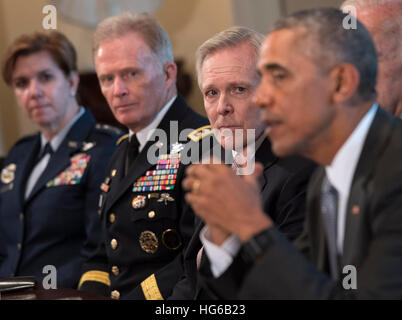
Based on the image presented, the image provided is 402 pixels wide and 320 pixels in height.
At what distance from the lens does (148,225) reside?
2.06 meters

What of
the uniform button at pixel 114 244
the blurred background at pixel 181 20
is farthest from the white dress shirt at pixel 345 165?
the blurred background at pixel 181 20

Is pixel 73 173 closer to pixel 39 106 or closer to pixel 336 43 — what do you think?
pixel 39 106

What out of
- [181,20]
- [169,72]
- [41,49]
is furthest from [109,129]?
[181,20]

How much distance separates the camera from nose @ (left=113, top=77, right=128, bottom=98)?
88.2 inches

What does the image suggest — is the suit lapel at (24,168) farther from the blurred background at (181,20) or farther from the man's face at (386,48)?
the man's face at (386,48)

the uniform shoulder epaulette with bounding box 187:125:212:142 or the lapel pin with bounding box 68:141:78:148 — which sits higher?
the uniform shoulder epaulette with bounding box 187:125:212:142

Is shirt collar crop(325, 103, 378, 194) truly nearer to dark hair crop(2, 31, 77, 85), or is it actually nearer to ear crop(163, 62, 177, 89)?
ear crop(163, 62, 177, 89)

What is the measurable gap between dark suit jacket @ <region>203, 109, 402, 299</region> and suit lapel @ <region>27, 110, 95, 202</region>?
1.94 meters

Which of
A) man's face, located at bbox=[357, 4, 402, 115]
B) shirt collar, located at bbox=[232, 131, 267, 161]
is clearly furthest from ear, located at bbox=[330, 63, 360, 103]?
man's face, located at bbox=[357, 4, 402, 115]

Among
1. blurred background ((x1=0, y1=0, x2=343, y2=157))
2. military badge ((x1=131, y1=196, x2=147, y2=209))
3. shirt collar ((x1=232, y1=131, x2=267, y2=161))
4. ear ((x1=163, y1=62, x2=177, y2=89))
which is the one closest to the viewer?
shirt collar ((x1=232, y1=131, x2=267, y2=161))

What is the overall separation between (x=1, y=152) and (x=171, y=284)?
315 cm

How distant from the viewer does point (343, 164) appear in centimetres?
106

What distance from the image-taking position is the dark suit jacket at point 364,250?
3.23 feet
